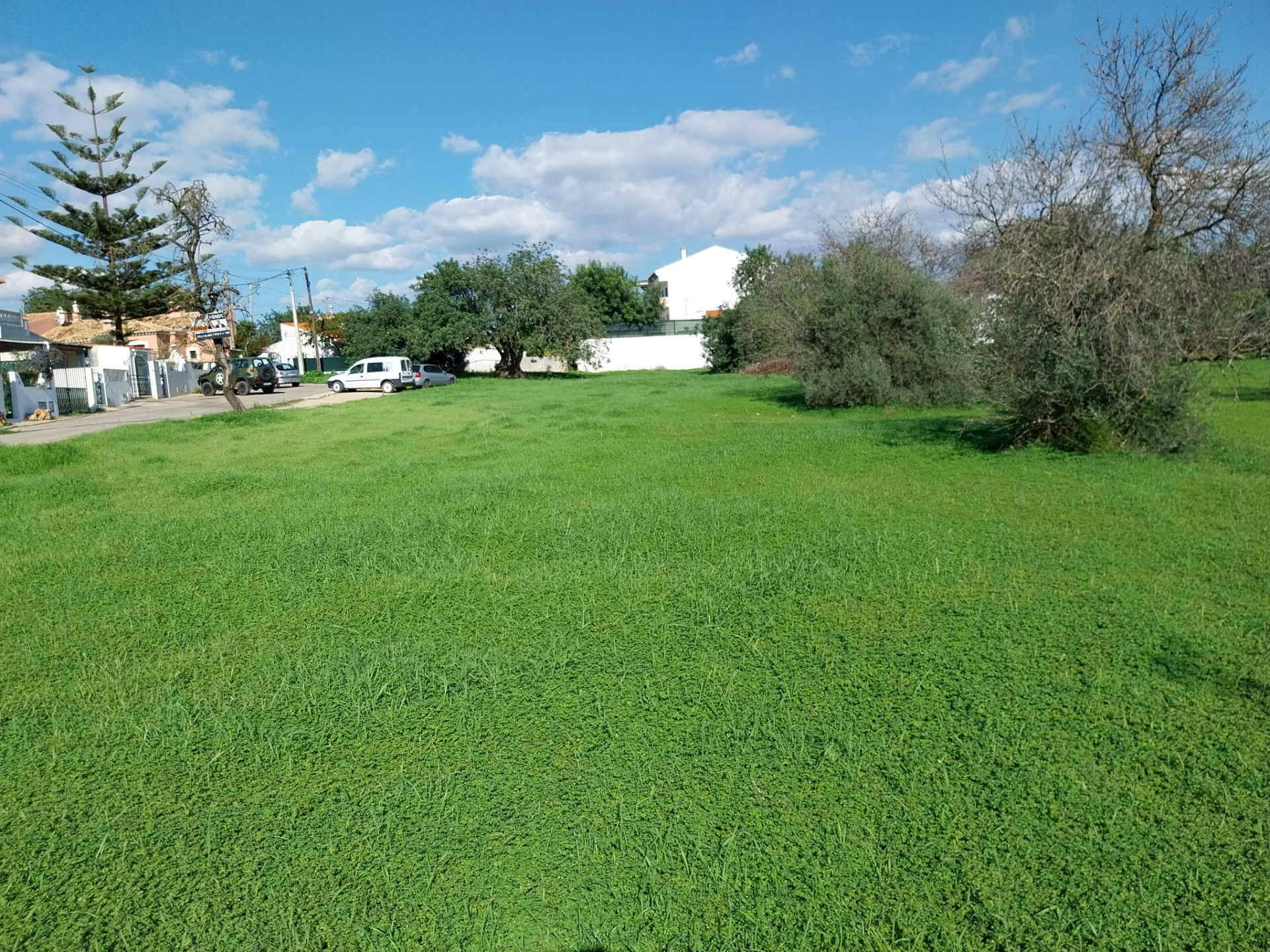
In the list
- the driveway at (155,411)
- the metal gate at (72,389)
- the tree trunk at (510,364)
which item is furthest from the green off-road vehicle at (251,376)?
the tree trunk at (510,364)

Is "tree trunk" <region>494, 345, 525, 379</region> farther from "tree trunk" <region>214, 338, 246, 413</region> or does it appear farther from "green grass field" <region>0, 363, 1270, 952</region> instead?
"green grass field" <region>0, 363, 1270, 952</region>

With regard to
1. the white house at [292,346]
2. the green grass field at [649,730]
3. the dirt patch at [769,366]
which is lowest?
the green grass field at [649,730]

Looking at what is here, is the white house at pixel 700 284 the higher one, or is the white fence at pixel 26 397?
the white house at pixel 700 284

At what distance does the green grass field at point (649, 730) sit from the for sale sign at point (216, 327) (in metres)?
14.7

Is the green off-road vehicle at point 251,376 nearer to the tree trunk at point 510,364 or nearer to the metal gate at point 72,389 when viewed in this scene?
the metal gate at point 72,389

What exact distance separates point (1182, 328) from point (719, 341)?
97.9 feet

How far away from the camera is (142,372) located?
32.6 m

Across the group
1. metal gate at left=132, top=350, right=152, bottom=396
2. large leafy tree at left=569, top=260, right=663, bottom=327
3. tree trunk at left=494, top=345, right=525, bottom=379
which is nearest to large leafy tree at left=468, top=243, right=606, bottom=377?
tree trunk at left=494, top=345, right=525, bottom=379

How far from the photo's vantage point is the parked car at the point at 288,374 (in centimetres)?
3699

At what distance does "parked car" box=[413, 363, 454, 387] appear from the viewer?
34.9 meters

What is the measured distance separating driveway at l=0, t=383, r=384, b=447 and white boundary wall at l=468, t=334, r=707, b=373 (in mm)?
13481

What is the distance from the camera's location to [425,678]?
389 centimetres

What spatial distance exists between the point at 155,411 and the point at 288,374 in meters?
12.9

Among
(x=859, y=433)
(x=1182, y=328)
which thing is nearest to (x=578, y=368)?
(x=859, y=433)
